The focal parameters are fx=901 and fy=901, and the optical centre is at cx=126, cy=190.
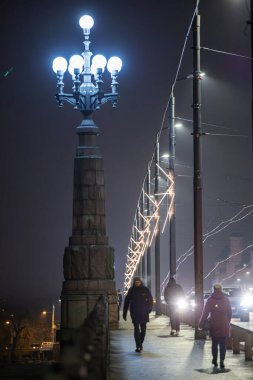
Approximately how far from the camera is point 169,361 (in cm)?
1830

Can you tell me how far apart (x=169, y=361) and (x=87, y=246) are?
889 cm

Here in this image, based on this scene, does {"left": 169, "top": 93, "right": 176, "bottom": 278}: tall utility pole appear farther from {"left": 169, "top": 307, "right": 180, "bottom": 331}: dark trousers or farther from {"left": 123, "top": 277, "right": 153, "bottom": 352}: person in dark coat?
{"left": 123, "top": 277, "right": 153, "bottom": 352}: person in dark coat

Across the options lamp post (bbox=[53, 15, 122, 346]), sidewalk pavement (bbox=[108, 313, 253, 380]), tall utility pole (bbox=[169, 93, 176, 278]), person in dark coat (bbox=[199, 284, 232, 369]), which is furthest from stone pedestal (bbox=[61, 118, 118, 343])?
tall utility pole (bbox=[169, 93, 176, 278])

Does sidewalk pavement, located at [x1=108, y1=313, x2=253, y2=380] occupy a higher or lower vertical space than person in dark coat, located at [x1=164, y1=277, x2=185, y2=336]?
lower

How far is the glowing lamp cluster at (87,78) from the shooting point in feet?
95.8

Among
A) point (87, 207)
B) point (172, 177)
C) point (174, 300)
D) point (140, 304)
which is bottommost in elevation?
point (140, 304)

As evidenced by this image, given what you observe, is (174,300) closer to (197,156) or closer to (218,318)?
(197,156)

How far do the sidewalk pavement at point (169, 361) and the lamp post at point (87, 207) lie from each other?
1.65 metres

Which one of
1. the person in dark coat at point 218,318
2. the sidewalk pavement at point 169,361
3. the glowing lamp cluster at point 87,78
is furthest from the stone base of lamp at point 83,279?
the person in dark coat at point 218,318

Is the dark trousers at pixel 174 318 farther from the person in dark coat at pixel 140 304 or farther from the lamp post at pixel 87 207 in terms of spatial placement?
the person in dark coat at pixel 140 304

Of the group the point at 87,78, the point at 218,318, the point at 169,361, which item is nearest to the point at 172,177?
the point at 87,78

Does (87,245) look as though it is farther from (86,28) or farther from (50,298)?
(50,298)

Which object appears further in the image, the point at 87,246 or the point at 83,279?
the point at 87,246

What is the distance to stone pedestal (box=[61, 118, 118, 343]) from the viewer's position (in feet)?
86.5
